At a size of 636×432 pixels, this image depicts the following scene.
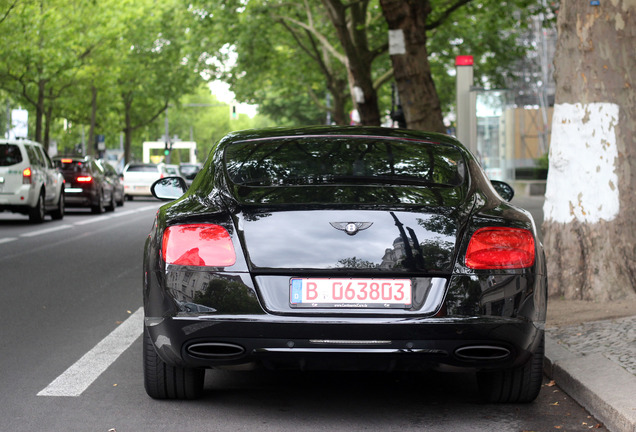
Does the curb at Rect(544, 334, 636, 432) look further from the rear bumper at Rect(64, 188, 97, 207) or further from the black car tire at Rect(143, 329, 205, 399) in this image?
the rear bumper at Rect(64, 188, 97, 207)

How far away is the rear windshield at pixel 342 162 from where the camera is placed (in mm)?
5382

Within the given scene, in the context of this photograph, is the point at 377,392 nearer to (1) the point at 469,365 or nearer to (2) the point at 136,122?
(1) the point at 469,365

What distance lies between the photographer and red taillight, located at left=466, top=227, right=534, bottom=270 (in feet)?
16.2

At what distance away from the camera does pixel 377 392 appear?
5.91 meters

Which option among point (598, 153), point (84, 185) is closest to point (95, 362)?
point (598, 153)

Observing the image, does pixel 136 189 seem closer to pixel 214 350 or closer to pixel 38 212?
pixel 38 212

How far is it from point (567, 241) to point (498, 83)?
112 ft

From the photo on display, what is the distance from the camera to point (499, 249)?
16.4ft

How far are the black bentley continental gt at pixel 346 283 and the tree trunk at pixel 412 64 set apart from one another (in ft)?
44.4

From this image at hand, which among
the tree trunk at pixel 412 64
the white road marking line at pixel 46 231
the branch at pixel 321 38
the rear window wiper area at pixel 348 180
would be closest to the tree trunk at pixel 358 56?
the branch at pixel 321 38

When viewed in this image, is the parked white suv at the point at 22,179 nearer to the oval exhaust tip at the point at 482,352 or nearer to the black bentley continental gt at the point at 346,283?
the black bentley continental gt at the point at 346,283

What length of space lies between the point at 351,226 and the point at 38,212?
18728 millimetres

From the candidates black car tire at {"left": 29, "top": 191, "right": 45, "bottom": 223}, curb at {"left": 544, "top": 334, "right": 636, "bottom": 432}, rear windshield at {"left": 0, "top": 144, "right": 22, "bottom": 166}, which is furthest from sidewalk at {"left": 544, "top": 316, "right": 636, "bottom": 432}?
black car tire at {"left": 29, "top": 191, "right": 45, "bottom": 223}

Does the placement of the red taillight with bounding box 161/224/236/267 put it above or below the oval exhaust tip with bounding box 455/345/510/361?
above
